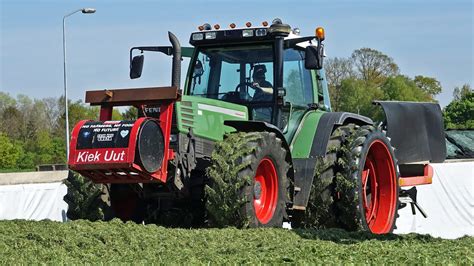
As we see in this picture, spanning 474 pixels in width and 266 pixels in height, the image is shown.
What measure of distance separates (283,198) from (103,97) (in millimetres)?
2357

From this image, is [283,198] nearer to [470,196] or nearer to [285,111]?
[285,111]

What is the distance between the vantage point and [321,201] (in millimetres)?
11062

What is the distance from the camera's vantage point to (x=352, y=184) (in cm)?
1117

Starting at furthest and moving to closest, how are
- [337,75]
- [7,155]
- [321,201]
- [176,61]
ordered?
[337,75], [7,155], [321,201], [176,61]

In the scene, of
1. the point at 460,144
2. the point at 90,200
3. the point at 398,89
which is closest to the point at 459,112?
the point at 398,89

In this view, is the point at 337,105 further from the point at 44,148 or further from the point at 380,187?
the point at 380,187

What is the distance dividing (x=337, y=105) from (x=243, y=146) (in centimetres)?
6758

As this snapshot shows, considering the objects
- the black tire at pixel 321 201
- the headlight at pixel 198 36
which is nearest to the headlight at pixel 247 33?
the headlight at pixel 198 36

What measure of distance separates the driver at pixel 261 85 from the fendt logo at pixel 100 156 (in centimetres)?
236

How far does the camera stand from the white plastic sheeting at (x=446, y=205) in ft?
56.4

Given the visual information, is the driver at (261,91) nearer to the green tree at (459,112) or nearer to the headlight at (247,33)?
the headlight at (247,33)

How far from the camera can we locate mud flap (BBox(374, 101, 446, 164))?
13.2 metres

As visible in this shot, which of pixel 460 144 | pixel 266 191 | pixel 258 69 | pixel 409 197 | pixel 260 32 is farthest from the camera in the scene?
pixel 460 144

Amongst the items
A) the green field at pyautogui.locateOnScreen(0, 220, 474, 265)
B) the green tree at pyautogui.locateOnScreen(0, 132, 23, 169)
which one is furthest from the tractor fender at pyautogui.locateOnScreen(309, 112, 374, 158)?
the green tree at pyautogui.locateOnScreen(0, 132, 23, 169)
